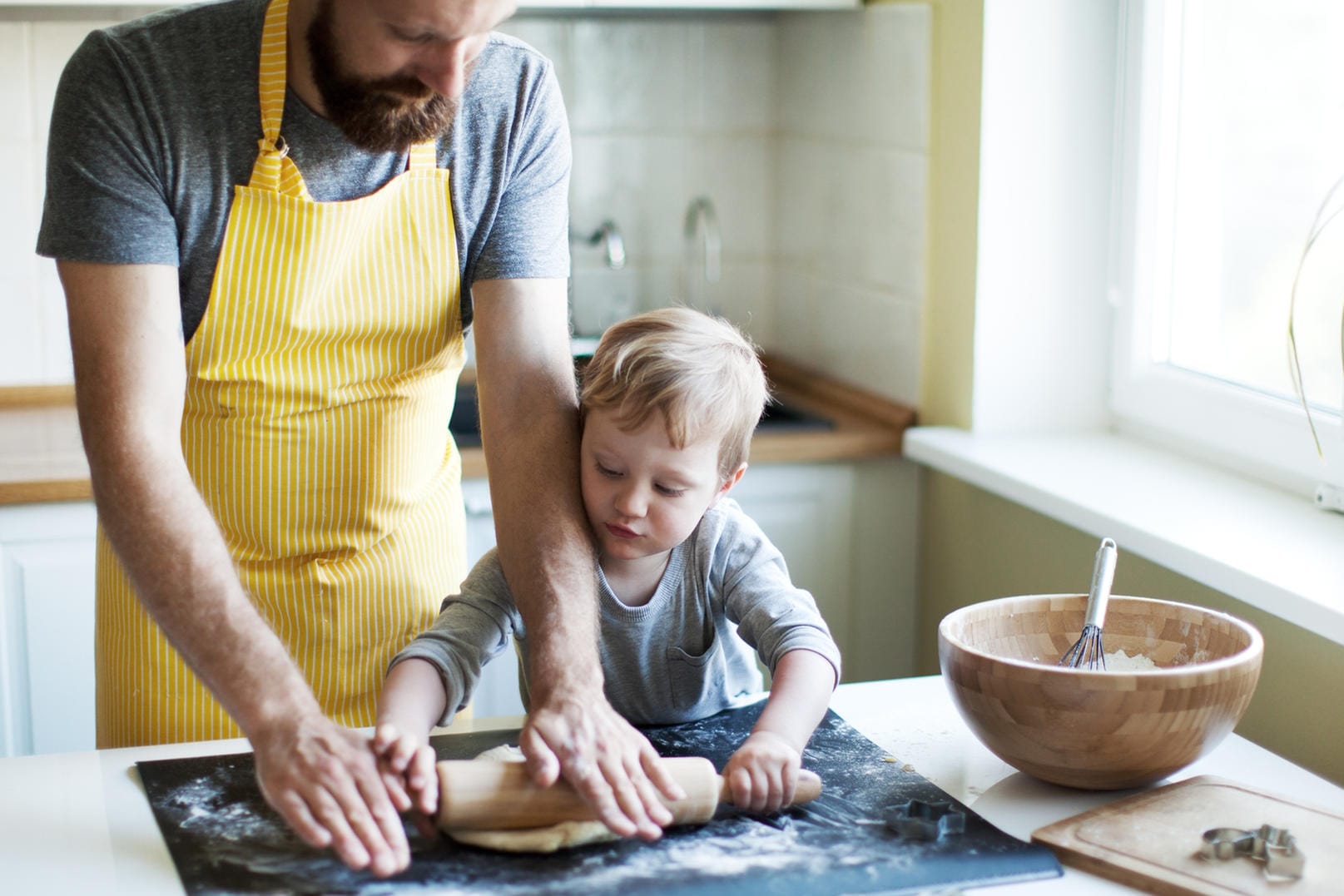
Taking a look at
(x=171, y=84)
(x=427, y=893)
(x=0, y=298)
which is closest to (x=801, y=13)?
(x=0, y=298)

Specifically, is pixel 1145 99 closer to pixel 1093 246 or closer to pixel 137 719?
pixel 1093 246

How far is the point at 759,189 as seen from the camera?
9.29 feet

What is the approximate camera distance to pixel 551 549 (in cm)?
129

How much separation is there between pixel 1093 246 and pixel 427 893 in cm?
153

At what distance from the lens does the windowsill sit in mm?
1487

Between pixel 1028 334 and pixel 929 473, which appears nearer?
pixel 1028 334

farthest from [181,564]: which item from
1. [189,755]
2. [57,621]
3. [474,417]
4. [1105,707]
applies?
[474,417]

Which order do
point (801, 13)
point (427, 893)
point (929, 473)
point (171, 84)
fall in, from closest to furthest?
1. point (427, 893)
2. point (171, 84)
3. point (929, 473)
4. point (801, 13)

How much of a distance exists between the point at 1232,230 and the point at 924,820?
1165mm

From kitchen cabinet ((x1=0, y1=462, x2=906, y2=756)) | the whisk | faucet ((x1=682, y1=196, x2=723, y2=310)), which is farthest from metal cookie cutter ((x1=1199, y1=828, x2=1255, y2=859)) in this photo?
faucet ((x1=682, y1=196, x2=723, y2=310))

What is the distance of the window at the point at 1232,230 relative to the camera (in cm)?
179

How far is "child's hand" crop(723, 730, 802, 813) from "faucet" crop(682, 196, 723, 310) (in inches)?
68.2

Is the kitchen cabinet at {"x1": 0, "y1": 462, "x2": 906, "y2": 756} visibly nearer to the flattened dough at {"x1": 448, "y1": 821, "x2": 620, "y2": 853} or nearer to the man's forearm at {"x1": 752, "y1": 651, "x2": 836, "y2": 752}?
the man's forearm at {"x1": 752, "y1": 651, "x2": 836, "y2": 752}

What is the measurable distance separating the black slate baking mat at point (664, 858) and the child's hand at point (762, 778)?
0.01 meters
